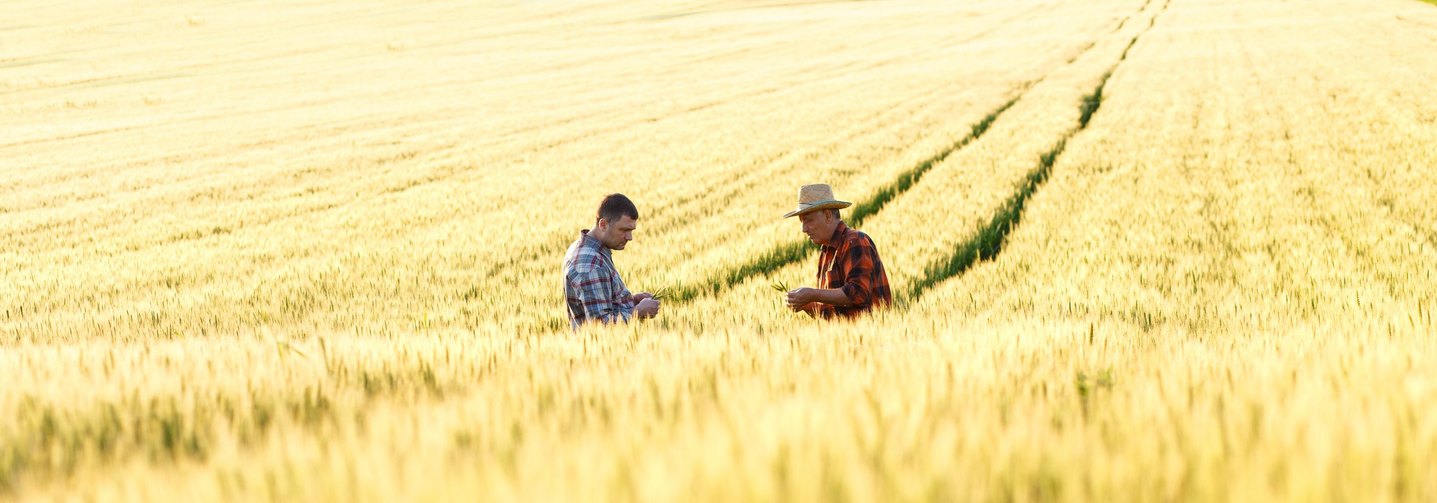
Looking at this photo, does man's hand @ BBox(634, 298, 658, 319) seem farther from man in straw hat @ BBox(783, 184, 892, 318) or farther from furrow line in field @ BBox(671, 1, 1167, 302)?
furrow line in field @ BBox(671, 1, 1167, 302)

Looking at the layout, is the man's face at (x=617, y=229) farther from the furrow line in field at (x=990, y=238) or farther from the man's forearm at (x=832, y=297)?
the furrow line in field at (x=990, y=238)

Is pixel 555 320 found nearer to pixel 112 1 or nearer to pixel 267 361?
pixel 267 361

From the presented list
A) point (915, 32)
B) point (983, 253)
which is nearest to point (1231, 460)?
point (983, 253)

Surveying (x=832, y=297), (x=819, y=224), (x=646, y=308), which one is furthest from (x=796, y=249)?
(x=646, y=308)

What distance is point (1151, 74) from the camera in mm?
33875

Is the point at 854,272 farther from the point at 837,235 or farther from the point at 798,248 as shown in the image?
the point at 798,248

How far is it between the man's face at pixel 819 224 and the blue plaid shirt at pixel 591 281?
1.17 metres

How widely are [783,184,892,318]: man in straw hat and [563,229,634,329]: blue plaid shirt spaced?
3.66 feet

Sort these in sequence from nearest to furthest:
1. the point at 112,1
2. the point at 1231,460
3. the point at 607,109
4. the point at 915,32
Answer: the point at 1231,460, the point at 607,109, the point at 915,32, the point at 112,1

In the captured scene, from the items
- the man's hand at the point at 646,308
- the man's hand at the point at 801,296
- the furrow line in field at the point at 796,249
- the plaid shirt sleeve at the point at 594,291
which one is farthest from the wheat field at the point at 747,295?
the plaid shirt sleeve at the point at 594,291

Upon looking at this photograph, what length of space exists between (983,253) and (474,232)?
20.6 ft

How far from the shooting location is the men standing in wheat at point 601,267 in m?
5.85

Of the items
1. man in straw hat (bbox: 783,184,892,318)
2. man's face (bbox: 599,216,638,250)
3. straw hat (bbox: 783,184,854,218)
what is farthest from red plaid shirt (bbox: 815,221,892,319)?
man's face (bbox: 599,216,638,250)

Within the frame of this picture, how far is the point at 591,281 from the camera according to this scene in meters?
5.93
